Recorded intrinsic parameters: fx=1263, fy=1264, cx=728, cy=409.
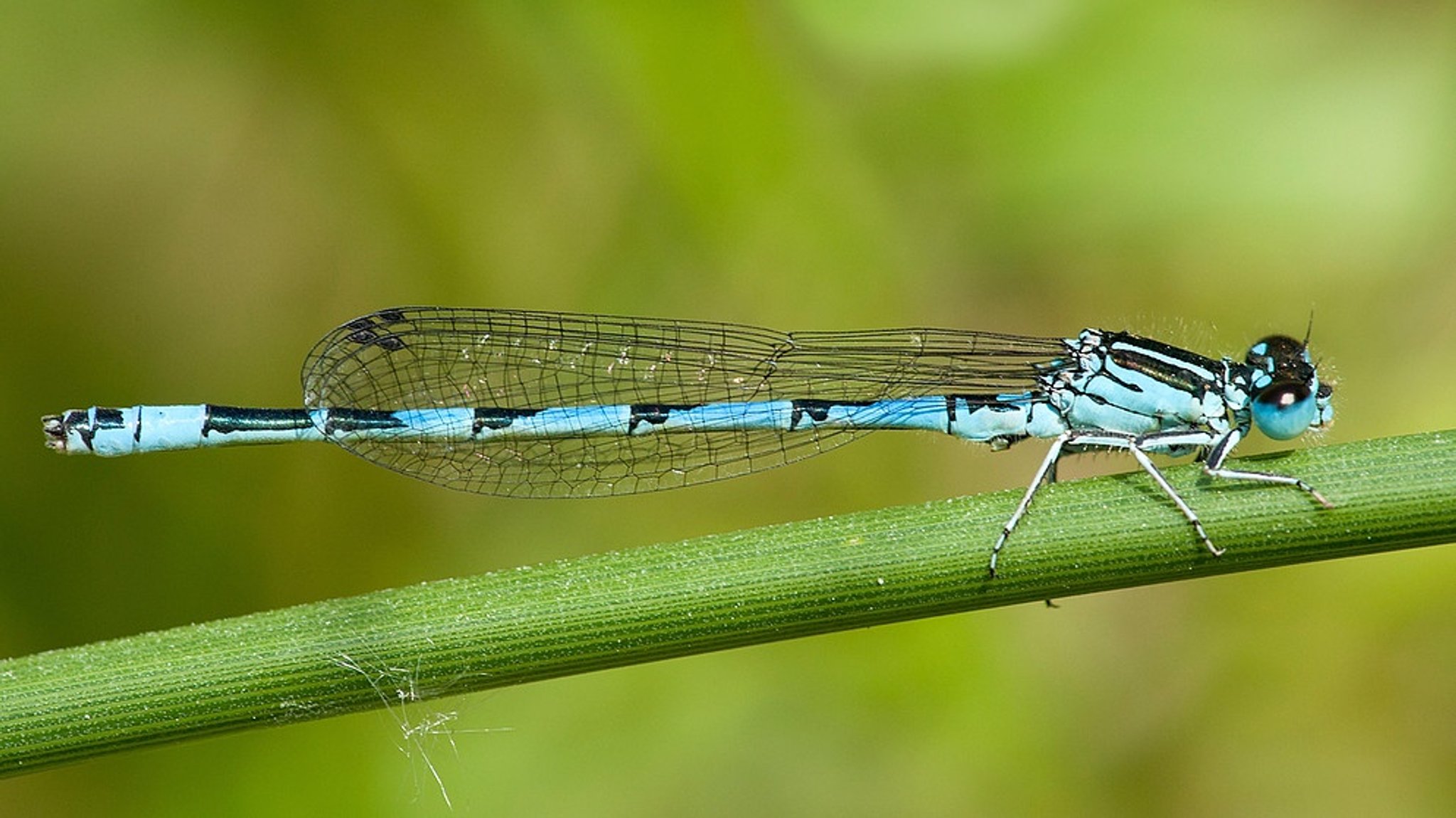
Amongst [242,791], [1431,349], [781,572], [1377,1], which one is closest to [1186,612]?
[1431,349]

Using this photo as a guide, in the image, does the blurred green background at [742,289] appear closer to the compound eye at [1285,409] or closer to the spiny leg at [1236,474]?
the compound eye at [1285,409]

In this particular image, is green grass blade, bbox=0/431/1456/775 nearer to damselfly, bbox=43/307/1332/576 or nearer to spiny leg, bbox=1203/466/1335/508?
spiny leg, bbox=1203/466/1335/508

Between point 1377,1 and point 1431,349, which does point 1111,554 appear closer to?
point 1431,349

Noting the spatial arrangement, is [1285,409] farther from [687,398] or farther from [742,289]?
[687,398]

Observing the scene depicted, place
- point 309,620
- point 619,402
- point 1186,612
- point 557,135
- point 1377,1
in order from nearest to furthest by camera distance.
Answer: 1. point 309,620
2. point 1186,612
3. point 1377,1
4. point 557,135
5. point 619,402

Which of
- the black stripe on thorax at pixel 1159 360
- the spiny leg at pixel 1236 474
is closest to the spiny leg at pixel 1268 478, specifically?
the spiny leg at pixel 1236 474

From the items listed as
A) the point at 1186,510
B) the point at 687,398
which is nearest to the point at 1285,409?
the point at 1186,510
